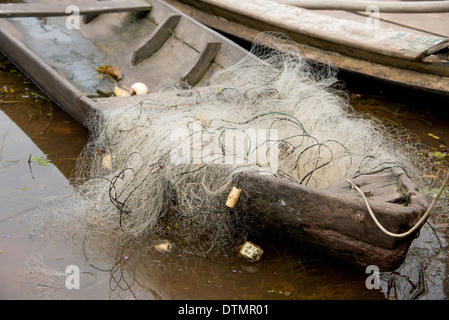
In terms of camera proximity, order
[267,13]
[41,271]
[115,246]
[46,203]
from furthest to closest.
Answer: [267,13], [46,203], [115,246], [41,271]

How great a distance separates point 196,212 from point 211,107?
3.43 ft

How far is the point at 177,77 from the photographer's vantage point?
17.8ft

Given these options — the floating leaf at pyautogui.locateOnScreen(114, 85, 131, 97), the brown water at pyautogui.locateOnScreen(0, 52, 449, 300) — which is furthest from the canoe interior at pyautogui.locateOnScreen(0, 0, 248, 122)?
the brown water at pyautogui.locateOnScreen(0, 52, 449, 300)

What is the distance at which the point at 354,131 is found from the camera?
4070mm

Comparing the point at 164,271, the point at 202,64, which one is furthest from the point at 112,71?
the point at 164,271

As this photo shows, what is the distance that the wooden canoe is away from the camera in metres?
4.88

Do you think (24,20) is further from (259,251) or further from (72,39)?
(259,251)

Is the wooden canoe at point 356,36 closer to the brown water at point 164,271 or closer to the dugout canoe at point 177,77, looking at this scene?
the dugout canoe at point 177,77

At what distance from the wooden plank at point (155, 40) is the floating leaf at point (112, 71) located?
216 millimetres

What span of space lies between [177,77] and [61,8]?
1616 mm

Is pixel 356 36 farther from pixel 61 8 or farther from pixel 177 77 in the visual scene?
pixel 61 8

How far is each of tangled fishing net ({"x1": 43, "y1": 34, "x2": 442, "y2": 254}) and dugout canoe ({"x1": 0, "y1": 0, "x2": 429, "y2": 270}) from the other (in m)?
0.24

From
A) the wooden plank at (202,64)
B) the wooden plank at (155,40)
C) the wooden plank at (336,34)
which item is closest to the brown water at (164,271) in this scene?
the wooden plank at (202,64)
